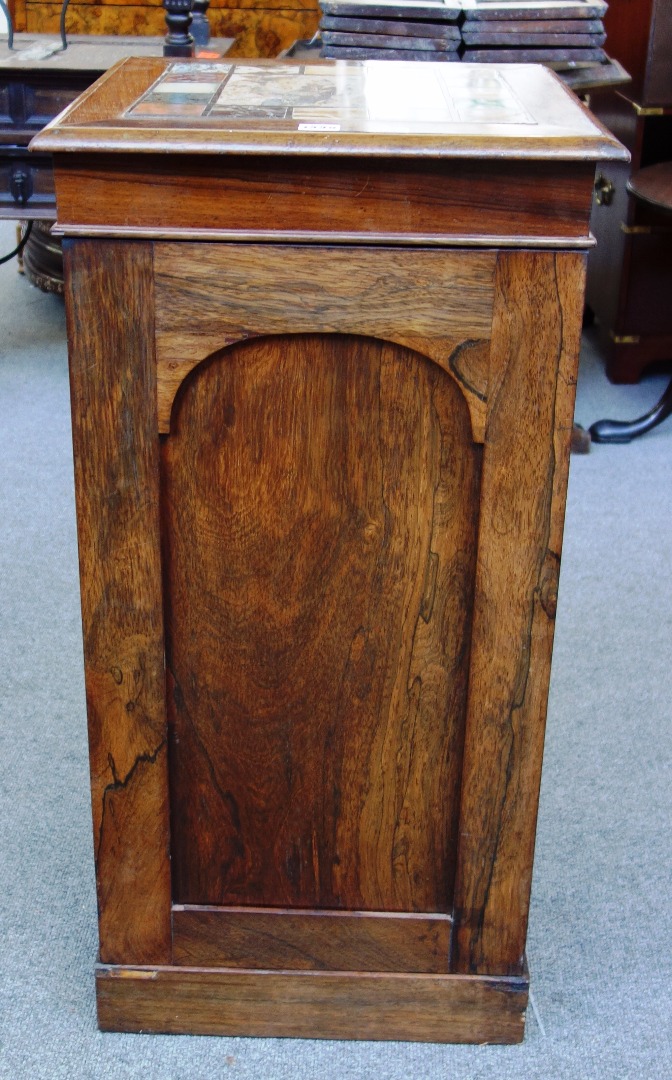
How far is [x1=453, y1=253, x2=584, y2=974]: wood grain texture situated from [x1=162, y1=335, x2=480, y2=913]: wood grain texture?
27 millimetres

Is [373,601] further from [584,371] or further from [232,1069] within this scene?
[584,371]

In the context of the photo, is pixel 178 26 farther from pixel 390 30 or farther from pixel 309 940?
pixel 309 940

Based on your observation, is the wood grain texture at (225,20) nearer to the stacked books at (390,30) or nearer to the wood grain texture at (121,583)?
the stacked books at (390,30)

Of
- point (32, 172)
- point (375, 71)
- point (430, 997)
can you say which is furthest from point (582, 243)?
point (32, 172)

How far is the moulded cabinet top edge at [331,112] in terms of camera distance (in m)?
1.09

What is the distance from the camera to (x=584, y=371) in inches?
142

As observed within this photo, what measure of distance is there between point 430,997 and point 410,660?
0.41 m

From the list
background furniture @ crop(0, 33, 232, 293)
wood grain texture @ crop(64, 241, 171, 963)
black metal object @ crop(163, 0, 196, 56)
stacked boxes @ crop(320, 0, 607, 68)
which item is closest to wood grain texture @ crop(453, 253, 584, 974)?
wood grain texture @ crop(64, 241, 171, 963)

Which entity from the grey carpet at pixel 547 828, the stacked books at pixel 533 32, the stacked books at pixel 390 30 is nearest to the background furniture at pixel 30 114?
the grey carpet at pixel 547 828

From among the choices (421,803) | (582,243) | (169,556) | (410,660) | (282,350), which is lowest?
(421,803)

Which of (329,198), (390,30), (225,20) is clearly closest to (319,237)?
(329,198)

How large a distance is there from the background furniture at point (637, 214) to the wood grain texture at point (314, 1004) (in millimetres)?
2302

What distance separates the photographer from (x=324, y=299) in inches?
46.0

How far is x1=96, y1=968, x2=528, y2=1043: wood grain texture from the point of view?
1.46 meters
